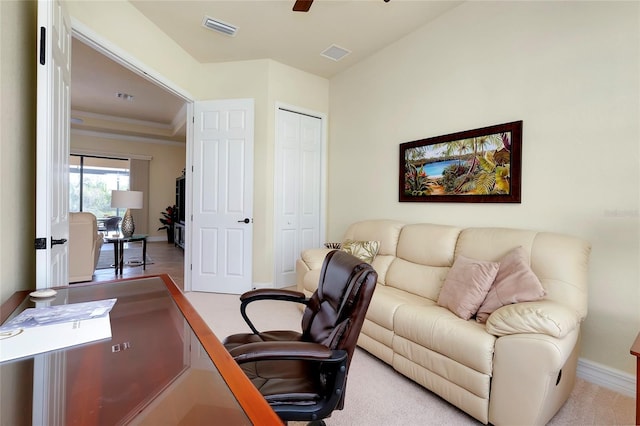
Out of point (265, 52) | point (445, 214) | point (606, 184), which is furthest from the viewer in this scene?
point (265, 52)

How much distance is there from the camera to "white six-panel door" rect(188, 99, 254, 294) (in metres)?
3.94

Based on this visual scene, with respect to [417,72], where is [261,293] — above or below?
below

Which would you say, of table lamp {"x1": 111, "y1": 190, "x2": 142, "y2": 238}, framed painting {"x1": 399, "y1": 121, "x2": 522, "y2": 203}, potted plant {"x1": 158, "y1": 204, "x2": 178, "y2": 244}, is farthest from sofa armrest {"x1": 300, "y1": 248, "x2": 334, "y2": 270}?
potted plant {"x1": 158, "y1": 204, "x2": 178, "y2": 244}

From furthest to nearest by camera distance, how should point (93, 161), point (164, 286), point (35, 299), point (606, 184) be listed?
point (93, 161) → point (606, 184) → point (164, 286) → point (35, 299)

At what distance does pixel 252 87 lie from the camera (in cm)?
403

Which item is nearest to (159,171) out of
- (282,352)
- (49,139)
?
(49,139)

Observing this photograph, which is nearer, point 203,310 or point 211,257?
point 203,310

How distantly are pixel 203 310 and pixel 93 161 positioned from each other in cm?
702

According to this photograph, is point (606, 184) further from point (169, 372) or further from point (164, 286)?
point (164, 286)

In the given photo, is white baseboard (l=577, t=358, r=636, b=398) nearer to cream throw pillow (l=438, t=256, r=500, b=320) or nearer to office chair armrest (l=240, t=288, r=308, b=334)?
cream throw pillow (l=438, t=256, r=500, b=320)

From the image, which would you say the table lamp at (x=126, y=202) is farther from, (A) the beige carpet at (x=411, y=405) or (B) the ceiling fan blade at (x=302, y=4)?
(A) the beige carpet at (x=411, y=405)

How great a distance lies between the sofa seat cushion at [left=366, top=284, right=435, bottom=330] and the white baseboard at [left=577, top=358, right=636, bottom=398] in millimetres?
1050

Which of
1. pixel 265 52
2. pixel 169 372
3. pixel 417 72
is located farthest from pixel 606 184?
pixel 265 52

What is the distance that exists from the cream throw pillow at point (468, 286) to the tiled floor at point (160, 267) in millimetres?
3505
